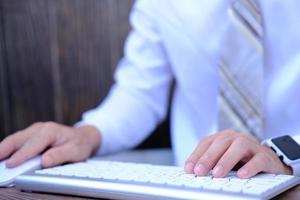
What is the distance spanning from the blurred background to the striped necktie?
0.46 metres

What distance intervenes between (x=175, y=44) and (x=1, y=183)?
1.87 ft

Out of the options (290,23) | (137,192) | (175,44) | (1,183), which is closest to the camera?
(137,192)

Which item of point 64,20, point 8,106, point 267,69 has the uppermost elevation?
point 64,20

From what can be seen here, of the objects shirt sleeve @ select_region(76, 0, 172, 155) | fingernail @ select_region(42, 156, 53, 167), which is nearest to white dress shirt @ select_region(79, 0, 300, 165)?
shirt sleeve @ select_region(76, 0, 172, 155)

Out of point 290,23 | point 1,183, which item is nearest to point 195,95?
point 290,23

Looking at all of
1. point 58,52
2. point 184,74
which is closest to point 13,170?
point 184,74

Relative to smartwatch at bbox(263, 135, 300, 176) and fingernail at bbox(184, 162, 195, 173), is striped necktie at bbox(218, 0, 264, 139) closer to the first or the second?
smartwatch at bbox(263, 135, 300, 176)

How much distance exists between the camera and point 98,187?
1.69ft

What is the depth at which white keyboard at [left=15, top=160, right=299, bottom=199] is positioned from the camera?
17.8 inches

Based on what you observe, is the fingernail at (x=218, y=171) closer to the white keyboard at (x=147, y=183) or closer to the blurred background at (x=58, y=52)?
the white keyboard at (x=147, y=183)

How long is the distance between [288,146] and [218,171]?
0.15 metres

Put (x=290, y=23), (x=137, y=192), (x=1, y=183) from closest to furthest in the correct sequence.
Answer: (x=137, y=192), (x=1, y=183), (x=290, y=23)

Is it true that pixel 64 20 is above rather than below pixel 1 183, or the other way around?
above

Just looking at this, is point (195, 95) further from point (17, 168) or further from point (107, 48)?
point (17, 168)
